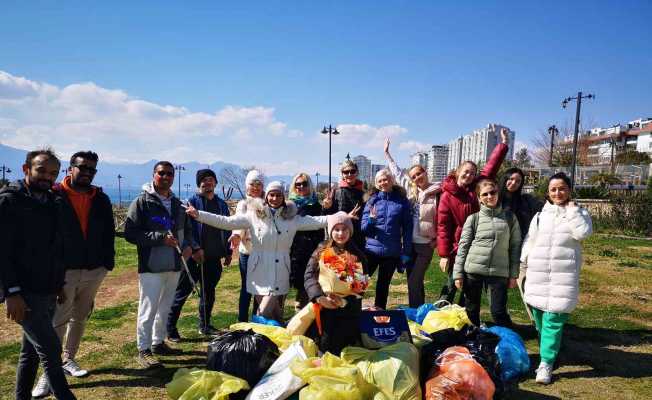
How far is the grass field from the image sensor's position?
3461 mm

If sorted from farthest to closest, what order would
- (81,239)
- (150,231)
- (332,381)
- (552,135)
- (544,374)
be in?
(552,135), (150,231), (544,374), (81,239), (332,381)

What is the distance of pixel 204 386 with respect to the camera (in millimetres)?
2775

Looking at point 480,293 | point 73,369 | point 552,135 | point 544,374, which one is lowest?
point 73,369

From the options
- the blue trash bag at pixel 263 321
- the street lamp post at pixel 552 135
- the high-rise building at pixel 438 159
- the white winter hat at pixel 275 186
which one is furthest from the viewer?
the high-rise building at pixel 438 159

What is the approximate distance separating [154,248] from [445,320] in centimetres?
289

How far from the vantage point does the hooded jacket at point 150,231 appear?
3646mm

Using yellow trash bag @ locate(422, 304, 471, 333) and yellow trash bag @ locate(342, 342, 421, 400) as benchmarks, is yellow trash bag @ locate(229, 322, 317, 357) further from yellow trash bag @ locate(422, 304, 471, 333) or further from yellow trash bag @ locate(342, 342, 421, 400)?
yellow trash bag @ locate(422, 304, 471, 333)

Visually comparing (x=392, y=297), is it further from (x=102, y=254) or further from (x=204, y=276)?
(x=102, y=254)

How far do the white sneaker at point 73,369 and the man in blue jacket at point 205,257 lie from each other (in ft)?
3.29

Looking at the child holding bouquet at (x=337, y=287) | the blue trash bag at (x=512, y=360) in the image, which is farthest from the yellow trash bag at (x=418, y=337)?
the blue trash bag at (x=512, y=360)

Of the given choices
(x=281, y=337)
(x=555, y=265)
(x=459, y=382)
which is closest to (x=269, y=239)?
(x=281, y=337)

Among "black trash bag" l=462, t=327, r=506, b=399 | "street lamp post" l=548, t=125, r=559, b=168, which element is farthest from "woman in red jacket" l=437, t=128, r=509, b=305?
"street lamp post" l=548, t=125, r=559, b=168

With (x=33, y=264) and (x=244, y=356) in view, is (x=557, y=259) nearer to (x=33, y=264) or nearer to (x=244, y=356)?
(x=244, y=356)

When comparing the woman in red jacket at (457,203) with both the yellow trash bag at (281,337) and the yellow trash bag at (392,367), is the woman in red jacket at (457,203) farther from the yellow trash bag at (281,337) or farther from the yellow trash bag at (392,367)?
the yellow trash bag at (281,337)
